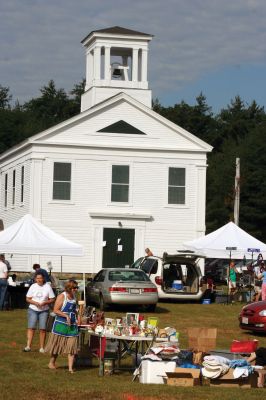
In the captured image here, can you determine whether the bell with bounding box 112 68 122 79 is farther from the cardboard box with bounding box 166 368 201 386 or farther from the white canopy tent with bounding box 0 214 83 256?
the cardboard box with bounding box 166 368 201 386

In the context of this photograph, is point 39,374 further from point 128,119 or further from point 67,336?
point 128,119

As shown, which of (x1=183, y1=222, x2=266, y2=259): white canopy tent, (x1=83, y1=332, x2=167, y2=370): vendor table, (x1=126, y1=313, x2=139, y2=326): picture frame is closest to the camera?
(x1=83, y1=332, x2=167, y2=370): vendor table

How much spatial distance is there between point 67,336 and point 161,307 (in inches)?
601

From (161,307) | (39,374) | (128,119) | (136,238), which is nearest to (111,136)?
(128,119)

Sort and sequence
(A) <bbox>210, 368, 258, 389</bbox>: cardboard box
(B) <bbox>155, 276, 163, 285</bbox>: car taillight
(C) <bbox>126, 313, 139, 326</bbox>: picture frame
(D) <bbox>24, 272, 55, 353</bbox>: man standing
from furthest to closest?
(B) <bbox>155, 276, 163, 285</bbox>: car taillight < (D) <bbox>24, 272, 55, 353</bbox>: man standing < (C) <bbox>126, 313, 139, 326</bbox>: picture frame < (A) <bbox>210, 368, 258, 389</bbox>: cardboard box

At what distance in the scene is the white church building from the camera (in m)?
48.4

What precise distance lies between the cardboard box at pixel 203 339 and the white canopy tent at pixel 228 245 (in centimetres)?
1535

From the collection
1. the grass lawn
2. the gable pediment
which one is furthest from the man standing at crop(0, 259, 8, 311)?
the gable pediment

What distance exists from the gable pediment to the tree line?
29499mm

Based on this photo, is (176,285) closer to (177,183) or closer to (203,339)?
(177,183)

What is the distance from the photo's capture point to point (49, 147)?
48.4 meters

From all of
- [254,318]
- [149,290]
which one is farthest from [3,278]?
[254,318]

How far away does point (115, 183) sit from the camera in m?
48.9

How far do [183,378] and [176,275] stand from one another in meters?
19.0
